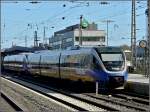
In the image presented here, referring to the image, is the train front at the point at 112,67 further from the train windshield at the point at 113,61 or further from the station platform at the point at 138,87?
A: the station platform at the point at 138,87

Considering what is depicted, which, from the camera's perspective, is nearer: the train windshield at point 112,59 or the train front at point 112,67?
the train front at point 112,67

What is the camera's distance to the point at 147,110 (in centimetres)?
1825

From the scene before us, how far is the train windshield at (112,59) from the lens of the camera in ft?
89.6

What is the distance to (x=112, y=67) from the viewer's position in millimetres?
27344

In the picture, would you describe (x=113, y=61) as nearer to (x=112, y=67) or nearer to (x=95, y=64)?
(x=112, y=67)

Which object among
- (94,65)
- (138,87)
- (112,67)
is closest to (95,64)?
(94,65)

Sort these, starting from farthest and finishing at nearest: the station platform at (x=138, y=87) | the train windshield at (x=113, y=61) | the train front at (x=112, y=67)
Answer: the train windshield at (x=113, y=61) < the train front at (x=112, y=67) < the station platform at (x=138, y=87)

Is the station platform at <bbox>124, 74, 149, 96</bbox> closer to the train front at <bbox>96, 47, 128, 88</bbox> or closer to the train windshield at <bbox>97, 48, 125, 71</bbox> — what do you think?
the train front at <bbox>96, 47, 128, 88</bbox>

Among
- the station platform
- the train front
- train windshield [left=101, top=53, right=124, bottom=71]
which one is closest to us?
the station platform

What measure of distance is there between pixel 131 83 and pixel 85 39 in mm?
91830

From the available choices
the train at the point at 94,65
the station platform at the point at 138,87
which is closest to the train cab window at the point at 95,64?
the train at the point at 94,65

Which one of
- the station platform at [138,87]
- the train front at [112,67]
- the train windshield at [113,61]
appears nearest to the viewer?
the station platform at [138,87]

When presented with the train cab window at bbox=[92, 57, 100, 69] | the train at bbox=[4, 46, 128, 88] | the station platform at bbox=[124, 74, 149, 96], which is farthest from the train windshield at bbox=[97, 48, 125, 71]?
the station platform at bbox=[124, 74, 149, 96]

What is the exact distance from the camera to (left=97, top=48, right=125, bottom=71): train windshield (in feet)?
89.6
